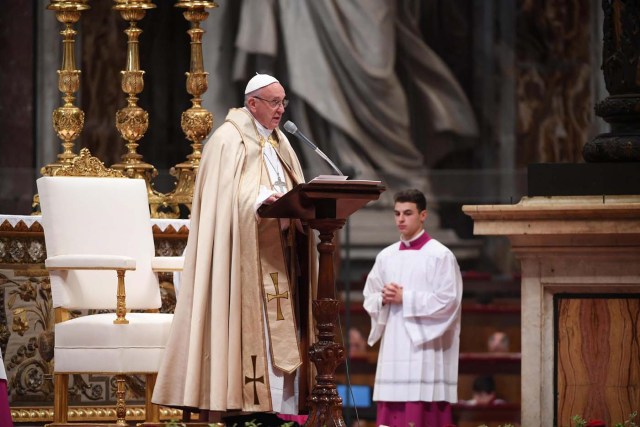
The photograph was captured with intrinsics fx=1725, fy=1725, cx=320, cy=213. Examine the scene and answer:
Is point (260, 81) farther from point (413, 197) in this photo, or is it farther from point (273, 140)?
point (413, 197)

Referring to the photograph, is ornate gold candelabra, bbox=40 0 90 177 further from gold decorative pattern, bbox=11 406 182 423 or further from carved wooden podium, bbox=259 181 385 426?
carved wooden podium, bbox=259 181 385 426

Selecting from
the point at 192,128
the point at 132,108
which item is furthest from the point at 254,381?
the point at 132,108

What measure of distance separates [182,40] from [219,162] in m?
6.04

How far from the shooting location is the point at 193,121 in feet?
33.0

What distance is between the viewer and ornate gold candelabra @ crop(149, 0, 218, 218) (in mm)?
10055

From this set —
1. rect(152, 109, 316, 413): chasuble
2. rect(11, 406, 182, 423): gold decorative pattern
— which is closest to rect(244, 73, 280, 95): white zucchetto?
rect(152, 109, 316, 413): chasuble

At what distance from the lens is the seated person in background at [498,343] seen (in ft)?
37.6

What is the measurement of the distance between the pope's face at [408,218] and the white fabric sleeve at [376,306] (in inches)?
11.2

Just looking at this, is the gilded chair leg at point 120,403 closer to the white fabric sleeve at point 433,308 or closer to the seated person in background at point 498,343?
the white fabric sleeve at point 433,308

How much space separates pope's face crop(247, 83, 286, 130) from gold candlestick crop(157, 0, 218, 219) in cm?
214

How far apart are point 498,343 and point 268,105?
4185 mm

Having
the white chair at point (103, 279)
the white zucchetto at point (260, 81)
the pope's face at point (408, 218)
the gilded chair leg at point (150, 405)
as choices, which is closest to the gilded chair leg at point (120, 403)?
the white chair at point (103, 279)

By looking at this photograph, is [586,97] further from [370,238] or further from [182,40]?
[182,40]

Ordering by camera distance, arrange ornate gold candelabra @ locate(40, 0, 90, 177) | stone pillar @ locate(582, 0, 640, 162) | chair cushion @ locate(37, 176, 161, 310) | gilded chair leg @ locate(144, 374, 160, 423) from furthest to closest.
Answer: ornate gold candelabra @ locate(40, 0, 90, 177) < chair cushion @ locate(37, 176, 161, 310) < gilded chair leg @ locate(144, 374, 160, 423) < stone pillar @ locate(582, 0, 640, 162)
